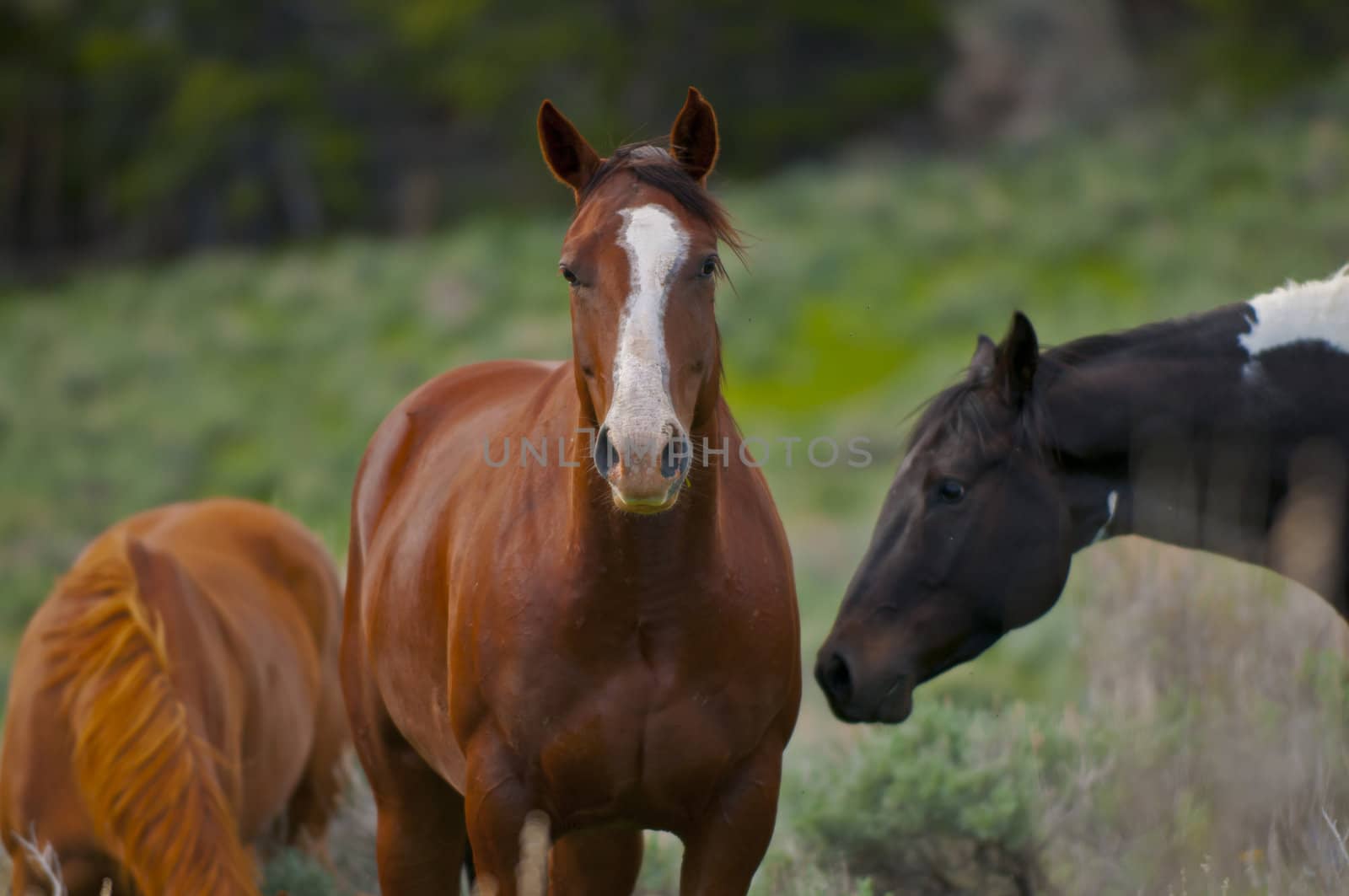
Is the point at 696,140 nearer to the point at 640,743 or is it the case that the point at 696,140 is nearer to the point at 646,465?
the point at 646,465

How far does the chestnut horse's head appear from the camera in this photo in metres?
2.50

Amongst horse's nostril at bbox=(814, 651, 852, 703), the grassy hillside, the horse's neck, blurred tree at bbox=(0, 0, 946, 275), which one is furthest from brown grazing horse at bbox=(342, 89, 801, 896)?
blurred tree at bbox=(0, 0, 946, 275)

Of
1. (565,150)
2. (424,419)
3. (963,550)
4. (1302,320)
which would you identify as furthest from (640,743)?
(1302,320)

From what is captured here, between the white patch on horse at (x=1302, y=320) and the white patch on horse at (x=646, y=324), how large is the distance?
1.69 metres

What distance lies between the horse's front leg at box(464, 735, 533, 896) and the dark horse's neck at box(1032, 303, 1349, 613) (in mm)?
1617

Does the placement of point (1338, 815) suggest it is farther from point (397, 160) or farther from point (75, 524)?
point (397, 160)

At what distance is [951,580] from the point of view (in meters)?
3.52

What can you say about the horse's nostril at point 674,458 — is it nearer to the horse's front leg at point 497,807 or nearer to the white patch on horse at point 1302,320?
the horse's front leg at point 497,807

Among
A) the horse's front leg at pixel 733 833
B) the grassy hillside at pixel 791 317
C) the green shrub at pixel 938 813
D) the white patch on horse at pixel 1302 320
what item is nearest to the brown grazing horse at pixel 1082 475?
the white patch on horse at pixel 1302 320

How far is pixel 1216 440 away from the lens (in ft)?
11.7

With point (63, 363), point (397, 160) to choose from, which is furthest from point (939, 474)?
point (397, 160)

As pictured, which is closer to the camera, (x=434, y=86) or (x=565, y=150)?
(x=565, y=150)

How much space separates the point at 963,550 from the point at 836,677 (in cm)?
46

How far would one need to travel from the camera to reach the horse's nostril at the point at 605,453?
2.53 meters
